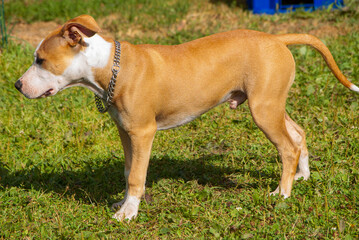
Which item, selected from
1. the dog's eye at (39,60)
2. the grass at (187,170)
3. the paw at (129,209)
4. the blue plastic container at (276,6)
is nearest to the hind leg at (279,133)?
the grass at (187,170)

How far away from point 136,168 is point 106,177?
899 mm

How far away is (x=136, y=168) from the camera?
147 inches

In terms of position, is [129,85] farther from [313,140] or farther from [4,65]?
[4,65]

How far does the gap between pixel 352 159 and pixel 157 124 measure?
1962 mm

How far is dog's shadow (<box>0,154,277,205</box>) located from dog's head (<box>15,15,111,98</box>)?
3.41 ft

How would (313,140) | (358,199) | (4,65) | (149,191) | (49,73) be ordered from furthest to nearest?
1. (4,65)
2. (313,140)
3. (149,191)
4. (358,199)
5. (49,73)

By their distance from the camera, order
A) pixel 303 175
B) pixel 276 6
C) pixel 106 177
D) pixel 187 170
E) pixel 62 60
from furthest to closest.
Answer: pixel 276 6 → pixel 187 170 → pixel 106 177 → pixel 303 175 → pixel 62 60

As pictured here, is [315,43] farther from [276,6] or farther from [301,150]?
[276,6]

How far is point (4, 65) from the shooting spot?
629cm

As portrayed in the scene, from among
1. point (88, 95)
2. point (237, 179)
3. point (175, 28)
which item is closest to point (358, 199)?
point (237, 179)

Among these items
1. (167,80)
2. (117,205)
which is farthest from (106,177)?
(167,80)

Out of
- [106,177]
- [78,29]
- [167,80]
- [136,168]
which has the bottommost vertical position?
[106,177]

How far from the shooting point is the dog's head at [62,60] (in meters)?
3.41

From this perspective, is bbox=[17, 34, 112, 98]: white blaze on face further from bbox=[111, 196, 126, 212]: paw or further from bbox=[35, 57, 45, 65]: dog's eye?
bbox=[111, 196, 126, 212]: paw
